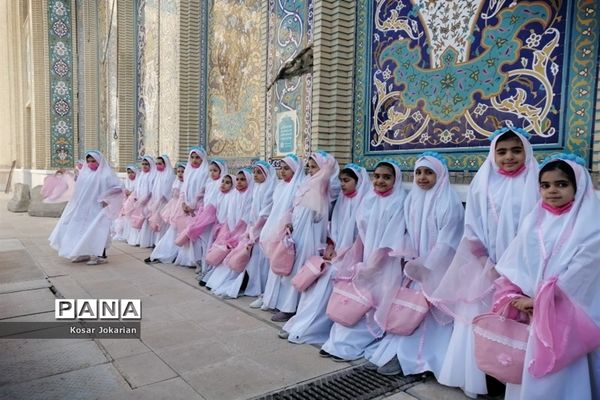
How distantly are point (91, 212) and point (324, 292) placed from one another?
13.9 ft

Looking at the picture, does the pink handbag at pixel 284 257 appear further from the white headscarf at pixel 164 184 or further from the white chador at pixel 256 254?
the white headscarf at pixel 164 184

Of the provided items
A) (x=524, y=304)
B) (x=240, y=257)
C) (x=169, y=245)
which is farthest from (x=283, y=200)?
(x=169, y=245)

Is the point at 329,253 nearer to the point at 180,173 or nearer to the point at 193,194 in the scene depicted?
the point at 193,194

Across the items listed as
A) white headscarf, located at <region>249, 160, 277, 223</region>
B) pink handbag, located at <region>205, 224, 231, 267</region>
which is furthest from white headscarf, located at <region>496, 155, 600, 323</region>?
pink handbag, located at <region>205, 224, 231, 267</region>

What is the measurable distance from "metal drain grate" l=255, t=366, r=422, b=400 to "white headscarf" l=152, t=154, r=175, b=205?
5.38 metres

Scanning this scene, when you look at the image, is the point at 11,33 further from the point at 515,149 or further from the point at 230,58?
the point at 515,149

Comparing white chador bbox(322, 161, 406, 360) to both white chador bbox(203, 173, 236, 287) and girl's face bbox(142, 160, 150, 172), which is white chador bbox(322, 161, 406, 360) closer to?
white chador bbox(203, 173, 236, 287)

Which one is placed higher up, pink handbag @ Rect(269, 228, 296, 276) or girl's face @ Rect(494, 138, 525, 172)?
girl's face @ Rect(494, 138, 525, 172)

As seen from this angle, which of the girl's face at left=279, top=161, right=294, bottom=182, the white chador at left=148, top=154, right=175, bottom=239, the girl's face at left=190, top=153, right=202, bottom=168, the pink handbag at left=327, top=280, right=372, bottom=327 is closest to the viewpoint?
the pink handbag at left=327, top=280, right=372, bottom=327

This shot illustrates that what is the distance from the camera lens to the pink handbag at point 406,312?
312 cm

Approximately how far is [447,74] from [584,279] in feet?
7.68

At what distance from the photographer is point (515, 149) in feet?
8.94

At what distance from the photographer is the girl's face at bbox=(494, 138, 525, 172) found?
271 centimetres

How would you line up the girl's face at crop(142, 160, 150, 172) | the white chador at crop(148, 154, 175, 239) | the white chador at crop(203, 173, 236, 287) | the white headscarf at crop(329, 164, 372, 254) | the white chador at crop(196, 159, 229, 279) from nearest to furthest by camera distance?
the white headscarf at crop(329, 164, 372, 254), the white chador at crop(203, 173, 236, 287), the white chador at crop(196, 159, 229, 279), the white chador at crop(148, 154, 175, 239), the girl's face at crop(142, 160, 150, 172)
